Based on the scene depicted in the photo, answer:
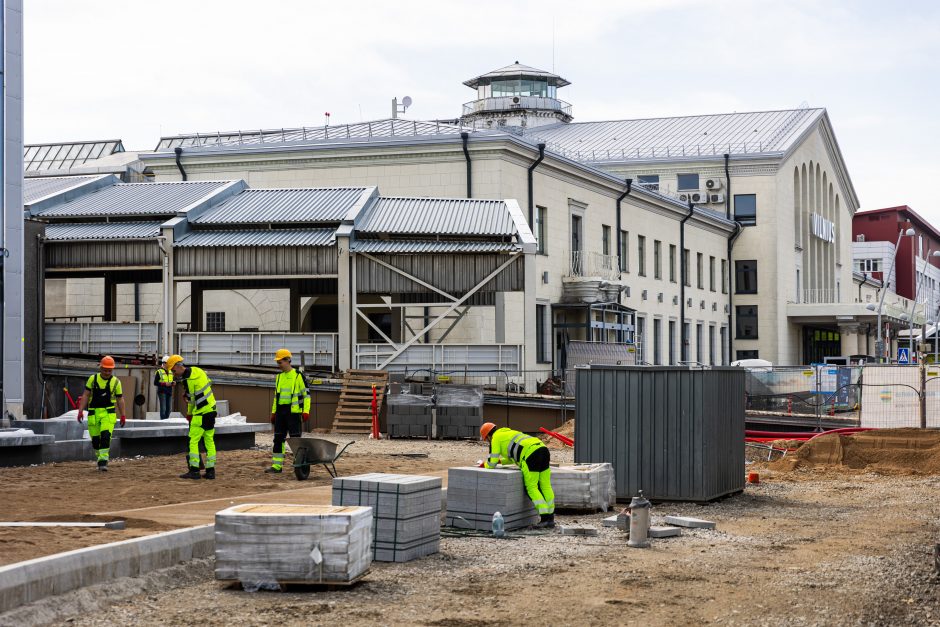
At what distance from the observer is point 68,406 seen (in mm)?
35281

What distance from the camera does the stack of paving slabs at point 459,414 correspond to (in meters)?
31.9

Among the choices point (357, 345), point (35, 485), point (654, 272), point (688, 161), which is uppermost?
point (688, 161)

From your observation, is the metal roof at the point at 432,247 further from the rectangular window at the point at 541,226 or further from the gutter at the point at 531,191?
the rectangular window at the point at 541,226

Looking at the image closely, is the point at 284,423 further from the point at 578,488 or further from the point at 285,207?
the point at 285,207

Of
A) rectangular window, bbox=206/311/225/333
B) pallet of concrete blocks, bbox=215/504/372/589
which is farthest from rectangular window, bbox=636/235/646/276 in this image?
pallet of concrete blocks, bbox=215/504/372/589

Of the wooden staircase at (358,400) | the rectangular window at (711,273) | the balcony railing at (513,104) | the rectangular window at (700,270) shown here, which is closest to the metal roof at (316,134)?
the wooden staircase at (358,400)

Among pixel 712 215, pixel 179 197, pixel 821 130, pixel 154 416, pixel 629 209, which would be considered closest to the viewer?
pixel 154 416

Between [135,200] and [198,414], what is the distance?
22.2m

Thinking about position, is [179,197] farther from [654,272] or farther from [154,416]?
[654,272]

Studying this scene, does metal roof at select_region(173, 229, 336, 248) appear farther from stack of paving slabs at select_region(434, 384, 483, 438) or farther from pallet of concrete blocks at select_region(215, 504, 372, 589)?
pallet of concrete blocks at select_region(215, 504, 372, 589)

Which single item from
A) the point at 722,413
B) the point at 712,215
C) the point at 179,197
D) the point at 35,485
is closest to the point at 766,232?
the point at 712,215

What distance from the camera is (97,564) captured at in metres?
10.4

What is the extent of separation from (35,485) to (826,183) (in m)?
69.9

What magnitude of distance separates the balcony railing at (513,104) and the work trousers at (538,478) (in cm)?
6503
